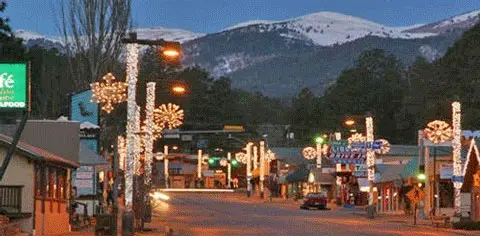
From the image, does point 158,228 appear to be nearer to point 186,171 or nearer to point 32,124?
point 32,124

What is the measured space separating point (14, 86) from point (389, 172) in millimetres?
59447

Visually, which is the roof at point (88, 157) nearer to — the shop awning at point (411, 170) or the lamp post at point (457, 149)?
the lamp post at point (457, 149)

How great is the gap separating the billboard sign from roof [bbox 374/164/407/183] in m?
55.0

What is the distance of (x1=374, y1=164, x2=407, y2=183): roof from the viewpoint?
272 feet

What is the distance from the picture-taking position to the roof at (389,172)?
8281cm

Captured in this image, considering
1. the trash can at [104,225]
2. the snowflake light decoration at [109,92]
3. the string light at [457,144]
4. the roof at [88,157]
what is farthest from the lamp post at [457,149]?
the trash can at [104,225]

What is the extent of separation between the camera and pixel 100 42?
62094mm

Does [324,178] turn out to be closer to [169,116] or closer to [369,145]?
[369,145]

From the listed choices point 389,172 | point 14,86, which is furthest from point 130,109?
point 389,172

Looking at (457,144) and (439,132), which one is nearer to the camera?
(457,144)

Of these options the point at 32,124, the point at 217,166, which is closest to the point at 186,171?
the point at 217,166

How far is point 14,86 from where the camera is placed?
29.0m

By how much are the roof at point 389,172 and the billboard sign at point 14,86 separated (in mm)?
55000

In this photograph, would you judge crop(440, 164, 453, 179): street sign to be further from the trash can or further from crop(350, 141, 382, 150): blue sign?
the trash can
